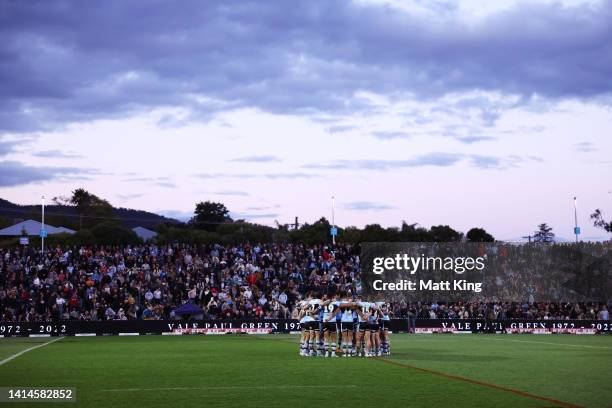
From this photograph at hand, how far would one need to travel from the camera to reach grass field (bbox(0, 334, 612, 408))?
48.6 ft

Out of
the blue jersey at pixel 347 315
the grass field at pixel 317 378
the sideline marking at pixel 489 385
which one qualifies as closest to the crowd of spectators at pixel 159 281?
the grass field at pixel 317 378

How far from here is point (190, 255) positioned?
58.5 metres

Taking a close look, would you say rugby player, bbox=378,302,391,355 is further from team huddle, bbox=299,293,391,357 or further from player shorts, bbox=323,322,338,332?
player shorts, bbox=323,322,338,332

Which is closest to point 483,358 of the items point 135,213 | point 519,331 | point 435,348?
point 435,348

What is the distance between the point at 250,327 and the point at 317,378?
1263 inches

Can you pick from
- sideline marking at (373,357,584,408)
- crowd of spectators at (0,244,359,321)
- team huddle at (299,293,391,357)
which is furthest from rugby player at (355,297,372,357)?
crowd of spectators at (0,244,359,321)

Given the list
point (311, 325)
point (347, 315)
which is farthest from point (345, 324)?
point (311, 325)

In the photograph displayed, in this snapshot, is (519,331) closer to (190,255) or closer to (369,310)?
(190,255)

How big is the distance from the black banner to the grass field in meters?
18.2

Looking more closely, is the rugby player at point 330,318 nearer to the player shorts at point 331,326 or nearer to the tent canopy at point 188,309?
the player shorts at point 331,326

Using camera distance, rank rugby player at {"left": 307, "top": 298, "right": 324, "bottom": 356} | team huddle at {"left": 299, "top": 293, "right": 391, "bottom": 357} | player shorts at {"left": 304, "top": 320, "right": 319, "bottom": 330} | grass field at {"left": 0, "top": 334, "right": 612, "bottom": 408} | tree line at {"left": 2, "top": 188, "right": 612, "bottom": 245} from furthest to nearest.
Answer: tree line at {"left": 2, "top": 188, "right": 612, "bottom": 245}
player shorts at {"left": 304, "top": 320, "right": 319, "bottom": 330}
rugby player at {"left": 307, "top": 298, "right": 324, "bottom": 356}
team huddle at {"left": 299, "top": 293, "right": 391, "bottom": 357}
grass field at {"left": 0, "top": 334, "right": 612, "bottom": 408}

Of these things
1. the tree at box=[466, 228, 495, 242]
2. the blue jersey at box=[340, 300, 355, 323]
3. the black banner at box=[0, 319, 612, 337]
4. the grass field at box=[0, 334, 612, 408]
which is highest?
the tree at box=[466, 228, 495, 242]

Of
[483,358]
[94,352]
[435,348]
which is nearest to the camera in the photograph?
[483,358]

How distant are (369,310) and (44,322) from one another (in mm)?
27202
